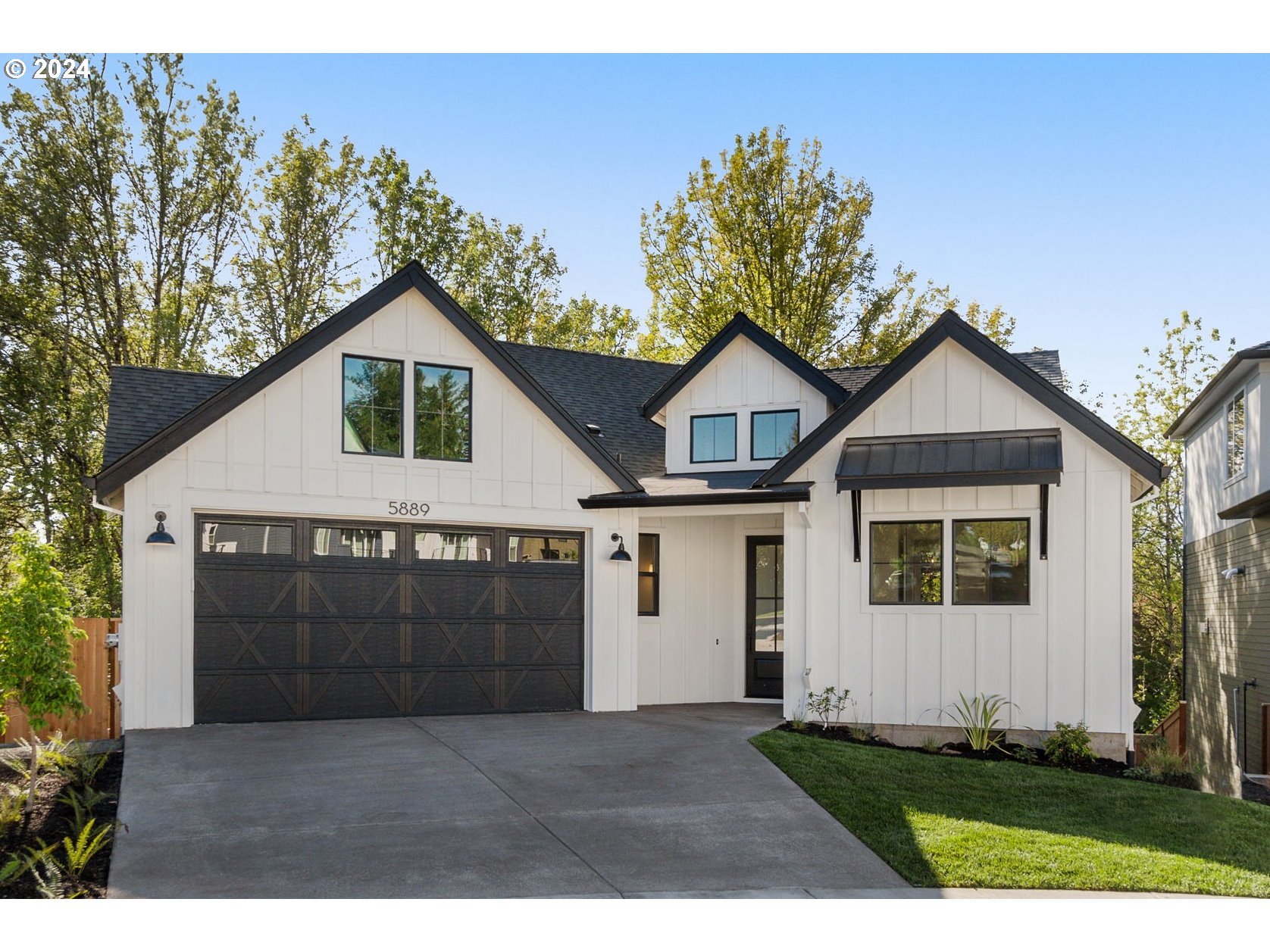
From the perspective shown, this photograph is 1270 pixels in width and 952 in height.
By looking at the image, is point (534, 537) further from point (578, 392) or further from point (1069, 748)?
point (1069, 748)

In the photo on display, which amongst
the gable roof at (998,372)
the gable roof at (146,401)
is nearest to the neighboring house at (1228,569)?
the gable roof at (998,372)

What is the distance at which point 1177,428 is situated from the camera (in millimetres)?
19875

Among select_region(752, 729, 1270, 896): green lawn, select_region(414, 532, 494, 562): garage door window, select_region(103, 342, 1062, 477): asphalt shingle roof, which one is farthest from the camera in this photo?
select_region(414, 532, 494, 562): garage door window

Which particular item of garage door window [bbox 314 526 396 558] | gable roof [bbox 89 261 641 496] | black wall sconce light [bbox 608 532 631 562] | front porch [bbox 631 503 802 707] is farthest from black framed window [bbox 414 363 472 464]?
front porch [bbox 631 503 802 707]

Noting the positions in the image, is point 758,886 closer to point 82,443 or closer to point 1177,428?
point 1177,428

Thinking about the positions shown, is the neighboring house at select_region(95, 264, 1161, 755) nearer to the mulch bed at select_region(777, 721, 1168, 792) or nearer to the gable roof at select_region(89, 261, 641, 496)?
the gable roof at select_region(89, 261, 641, 496)

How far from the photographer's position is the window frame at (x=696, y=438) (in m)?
15.1

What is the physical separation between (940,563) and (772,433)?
11.2 ft

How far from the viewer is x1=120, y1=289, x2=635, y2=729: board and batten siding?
11.2 metres

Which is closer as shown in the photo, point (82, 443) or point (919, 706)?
point (919, 706)

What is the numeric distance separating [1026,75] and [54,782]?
1360 centimetres

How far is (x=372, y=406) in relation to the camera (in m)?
12.6

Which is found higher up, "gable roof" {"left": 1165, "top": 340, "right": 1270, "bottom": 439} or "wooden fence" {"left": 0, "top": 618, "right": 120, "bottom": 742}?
"gable roof" {"left": 1165, "top": 340, "right": 1270, "bottom": 439}

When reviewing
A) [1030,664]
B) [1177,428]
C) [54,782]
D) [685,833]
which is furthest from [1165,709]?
[54,782]
